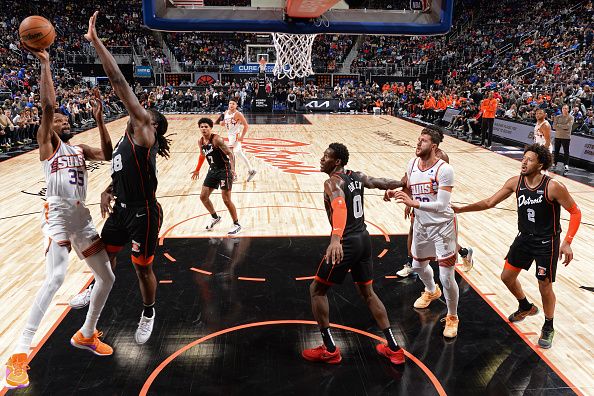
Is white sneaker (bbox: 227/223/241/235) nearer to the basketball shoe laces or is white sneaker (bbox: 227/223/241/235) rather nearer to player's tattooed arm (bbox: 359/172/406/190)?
player's tattooed arm (bbox: 359/172/406/190)

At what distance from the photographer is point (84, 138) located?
1755 cm

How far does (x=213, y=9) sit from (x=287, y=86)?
22779 mm

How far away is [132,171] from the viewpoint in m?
3.99

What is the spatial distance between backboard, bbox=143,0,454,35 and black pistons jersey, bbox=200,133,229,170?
1.60 meters

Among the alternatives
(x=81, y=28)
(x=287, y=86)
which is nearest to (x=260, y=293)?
(x=287, y=86)

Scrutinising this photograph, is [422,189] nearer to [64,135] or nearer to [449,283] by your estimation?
[449,283]

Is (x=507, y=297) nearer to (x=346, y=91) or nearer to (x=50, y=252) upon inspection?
(x=50, y=252)

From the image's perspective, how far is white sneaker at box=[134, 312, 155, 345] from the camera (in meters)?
4.37

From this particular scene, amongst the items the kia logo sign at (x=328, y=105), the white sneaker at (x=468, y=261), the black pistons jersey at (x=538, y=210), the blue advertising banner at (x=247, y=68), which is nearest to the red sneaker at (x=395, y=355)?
the black pistons jersey at (x=538, y=210)

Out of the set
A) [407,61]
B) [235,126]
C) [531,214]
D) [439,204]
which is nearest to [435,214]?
[439,204]

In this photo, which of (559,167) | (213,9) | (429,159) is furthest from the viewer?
(559,167)

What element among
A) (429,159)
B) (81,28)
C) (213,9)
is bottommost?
(429,159)

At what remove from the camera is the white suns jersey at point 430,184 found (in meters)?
4.50

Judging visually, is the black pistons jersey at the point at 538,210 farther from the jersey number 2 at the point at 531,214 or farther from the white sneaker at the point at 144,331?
the white sneaker at the point at 144,331
